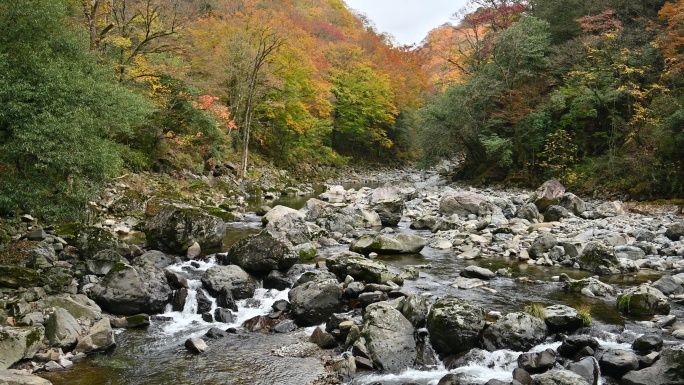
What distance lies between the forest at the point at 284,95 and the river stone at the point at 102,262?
6.61 ft

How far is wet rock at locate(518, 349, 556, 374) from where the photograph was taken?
655 cm

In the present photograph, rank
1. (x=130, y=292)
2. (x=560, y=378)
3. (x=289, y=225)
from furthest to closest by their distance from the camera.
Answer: (x=289, y=225) < (x=130, y=292) < (x=560, y=378)

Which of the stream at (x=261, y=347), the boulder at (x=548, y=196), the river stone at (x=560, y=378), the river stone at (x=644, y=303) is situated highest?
the boulder at (x=548, y=196)

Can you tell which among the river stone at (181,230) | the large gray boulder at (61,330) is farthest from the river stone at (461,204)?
the large gray boulder at (61,330)

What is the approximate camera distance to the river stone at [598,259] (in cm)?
1141

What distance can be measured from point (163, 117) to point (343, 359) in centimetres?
1937

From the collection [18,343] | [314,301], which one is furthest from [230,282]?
[18,343]

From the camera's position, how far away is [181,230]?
12836 millimetres

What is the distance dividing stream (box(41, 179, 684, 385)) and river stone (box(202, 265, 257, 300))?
0.87 feet

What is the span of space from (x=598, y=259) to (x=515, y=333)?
229 inches

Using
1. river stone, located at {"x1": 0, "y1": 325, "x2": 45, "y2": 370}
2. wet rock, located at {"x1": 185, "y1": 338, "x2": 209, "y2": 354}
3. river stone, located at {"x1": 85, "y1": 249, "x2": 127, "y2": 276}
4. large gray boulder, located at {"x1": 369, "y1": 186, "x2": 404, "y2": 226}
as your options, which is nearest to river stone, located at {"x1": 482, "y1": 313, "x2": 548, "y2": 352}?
wet rock, located at {"x1": 185, "y1": 338, "x2": 209, "y2": 354}

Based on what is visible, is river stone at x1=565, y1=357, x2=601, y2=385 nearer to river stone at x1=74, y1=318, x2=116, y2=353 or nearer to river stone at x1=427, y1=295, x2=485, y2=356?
river stone at x1=427, y1=295, x2=485, y2=356

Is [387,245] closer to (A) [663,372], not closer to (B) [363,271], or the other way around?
(B) [363,271]

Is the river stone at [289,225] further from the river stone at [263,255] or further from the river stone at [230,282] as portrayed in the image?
the river stone at [230,282]
